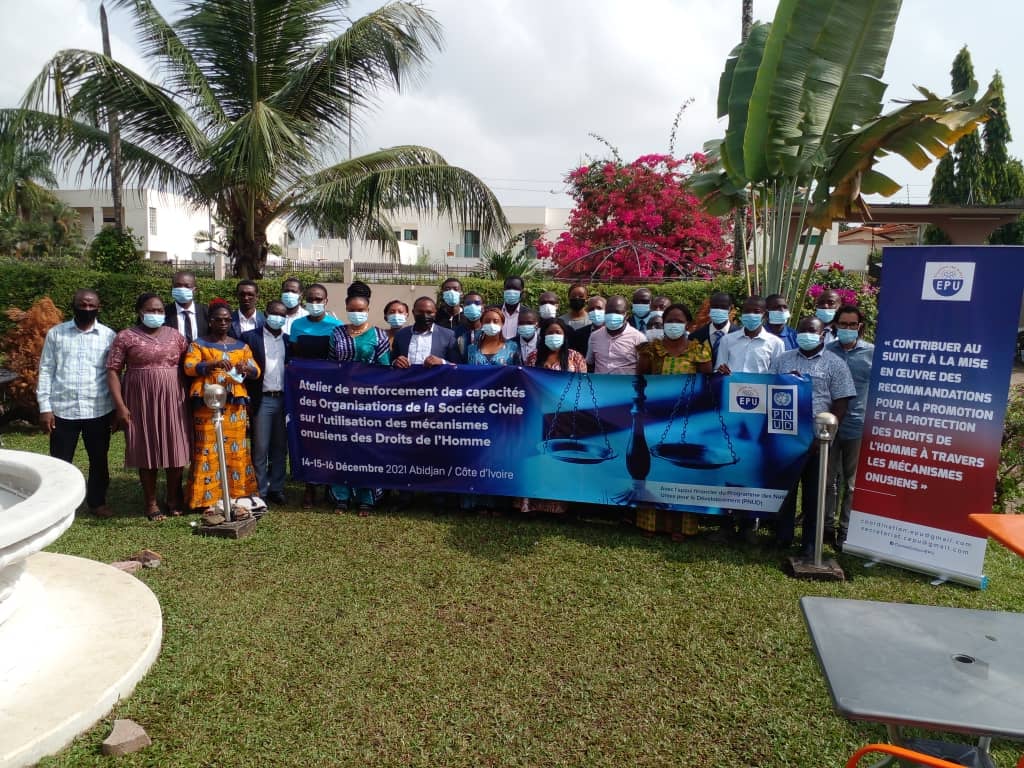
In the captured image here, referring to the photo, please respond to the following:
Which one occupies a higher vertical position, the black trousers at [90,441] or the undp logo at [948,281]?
the undp logo at [948,281]

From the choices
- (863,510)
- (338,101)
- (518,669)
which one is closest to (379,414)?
(518,669)

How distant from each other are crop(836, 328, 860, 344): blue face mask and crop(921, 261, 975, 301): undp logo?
57 centimetres

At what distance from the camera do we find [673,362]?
5.94 metres

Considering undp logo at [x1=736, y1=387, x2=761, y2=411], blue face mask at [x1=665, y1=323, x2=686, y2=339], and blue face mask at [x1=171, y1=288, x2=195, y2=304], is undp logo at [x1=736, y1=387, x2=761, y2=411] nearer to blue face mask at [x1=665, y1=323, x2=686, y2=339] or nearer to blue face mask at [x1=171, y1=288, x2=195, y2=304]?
blue face mask at [x1=665, y1=323, x2=686, y2=339]

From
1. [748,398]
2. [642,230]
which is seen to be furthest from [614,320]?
[642,230]

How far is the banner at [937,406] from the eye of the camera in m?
4.88

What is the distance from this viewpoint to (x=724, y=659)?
392 cm

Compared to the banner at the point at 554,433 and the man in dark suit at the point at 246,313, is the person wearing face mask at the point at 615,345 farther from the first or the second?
the man in dark suit at the point at 246,313

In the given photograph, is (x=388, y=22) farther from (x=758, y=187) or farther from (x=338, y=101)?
(x=758, y=187)

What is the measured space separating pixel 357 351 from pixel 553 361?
170 centimetres

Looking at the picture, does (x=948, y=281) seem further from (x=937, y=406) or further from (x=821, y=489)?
(x=821, y=489)

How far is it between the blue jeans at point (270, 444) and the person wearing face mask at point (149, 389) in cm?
61

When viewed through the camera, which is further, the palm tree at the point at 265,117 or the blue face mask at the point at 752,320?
the palm tree at the point at 265,117

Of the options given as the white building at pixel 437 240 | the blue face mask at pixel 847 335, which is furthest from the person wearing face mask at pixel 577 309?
the white building at pixel 437 240
